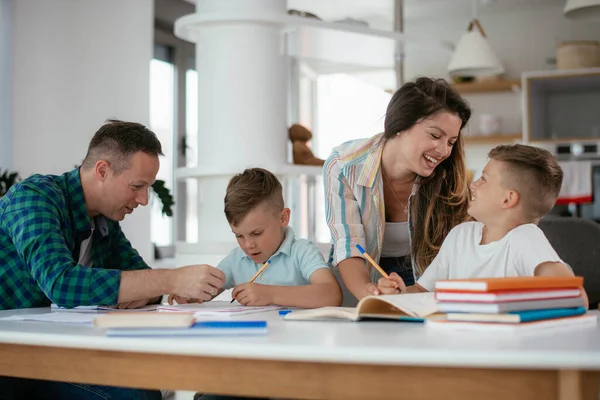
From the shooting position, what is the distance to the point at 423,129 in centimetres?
185

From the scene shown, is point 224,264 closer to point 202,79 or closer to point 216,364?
point 216,364

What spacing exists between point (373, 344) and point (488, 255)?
2.31 feet

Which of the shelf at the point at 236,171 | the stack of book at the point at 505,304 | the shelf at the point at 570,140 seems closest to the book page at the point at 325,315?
the stack of book at the point at 505,304

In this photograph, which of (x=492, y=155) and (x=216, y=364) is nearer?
(x=216, y=364)

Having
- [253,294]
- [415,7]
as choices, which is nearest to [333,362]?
[253,294]

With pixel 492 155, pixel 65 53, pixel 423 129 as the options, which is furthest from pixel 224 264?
pixel 65 53

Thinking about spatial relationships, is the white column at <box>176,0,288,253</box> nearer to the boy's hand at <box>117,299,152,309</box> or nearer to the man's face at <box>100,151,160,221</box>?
the man's face at <box>100,151,160,221</box>

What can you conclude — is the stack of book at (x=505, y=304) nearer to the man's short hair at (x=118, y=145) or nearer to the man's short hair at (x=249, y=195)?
the man's short hair at (x=249, y=195)

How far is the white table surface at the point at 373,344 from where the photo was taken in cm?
85

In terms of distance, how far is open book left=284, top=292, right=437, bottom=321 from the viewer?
3.83ft

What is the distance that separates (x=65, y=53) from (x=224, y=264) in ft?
8.55

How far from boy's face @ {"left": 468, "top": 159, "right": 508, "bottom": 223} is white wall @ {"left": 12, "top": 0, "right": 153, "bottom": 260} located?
108 inches

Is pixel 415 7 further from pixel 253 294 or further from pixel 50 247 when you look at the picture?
pixel 50 247

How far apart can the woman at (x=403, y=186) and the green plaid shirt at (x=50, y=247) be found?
0.58 metres
